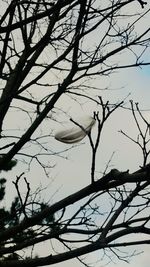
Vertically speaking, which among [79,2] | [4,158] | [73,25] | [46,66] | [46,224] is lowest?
[46,224]

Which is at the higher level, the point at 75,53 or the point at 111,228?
the point at 75,53

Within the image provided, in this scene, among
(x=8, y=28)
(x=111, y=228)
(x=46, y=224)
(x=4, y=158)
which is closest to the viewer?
(x=8, y=28)

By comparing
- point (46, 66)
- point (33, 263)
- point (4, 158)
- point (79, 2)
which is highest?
point (46, 66)

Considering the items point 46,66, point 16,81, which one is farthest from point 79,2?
point 46,66

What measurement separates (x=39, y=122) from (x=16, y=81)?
537mm

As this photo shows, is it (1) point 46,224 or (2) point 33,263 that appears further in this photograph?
(1) point 46,224

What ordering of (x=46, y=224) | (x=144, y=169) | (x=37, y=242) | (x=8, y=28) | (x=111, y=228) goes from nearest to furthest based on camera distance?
1. (x=144, y=169)
2. (x=8, y=28)
3. (x=111, y=228)
4. (x=37, y=242)
5. (x=46, y=224)

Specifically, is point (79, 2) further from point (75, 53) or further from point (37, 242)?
point (37, 242)

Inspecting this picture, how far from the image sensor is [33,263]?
12.3 ft

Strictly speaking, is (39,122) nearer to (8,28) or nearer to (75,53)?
(75,53)

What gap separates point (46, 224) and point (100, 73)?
245 cm

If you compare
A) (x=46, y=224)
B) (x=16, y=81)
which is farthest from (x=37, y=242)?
(x=16, y=81)

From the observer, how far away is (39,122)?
534 centimetres

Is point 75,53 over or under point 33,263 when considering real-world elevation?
over
